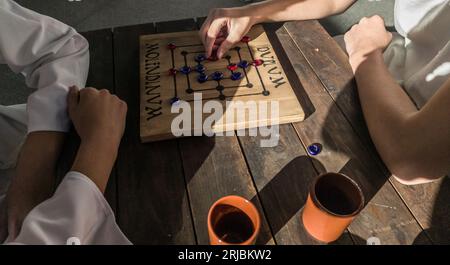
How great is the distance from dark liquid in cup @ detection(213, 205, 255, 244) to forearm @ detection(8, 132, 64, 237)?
0.31m

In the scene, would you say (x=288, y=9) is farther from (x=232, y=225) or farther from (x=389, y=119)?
(x=232, y=225)

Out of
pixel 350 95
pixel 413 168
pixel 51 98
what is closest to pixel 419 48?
pixel 350 95

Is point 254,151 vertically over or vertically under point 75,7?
over

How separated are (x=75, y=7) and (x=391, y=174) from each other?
2.08 m

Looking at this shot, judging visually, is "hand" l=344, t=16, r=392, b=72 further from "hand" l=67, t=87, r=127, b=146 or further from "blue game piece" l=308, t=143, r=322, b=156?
"hand" l=67, t=87, r=127, b=146

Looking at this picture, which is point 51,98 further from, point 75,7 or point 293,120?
point 75,7

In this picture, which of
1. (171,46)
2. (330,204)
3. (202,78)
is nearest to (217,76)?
(202,78)

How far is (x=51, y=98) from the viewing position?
68 centimetres

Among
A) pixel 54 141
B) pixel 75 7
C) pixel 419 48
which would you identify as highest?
pixel 419 48

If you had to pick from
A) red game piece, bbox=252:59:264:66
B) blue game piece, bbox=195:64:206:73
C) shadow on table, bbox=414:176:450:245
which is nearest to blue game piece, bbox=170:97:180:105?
blue game piece, bbox=195:64:206:73

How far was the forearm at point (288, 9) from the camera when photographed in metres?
0.88

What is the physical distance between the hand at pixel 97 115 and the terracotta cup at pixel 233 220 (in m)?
0.26

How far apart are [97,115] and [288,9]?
0.57m

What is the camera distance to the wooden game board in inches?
26.0
